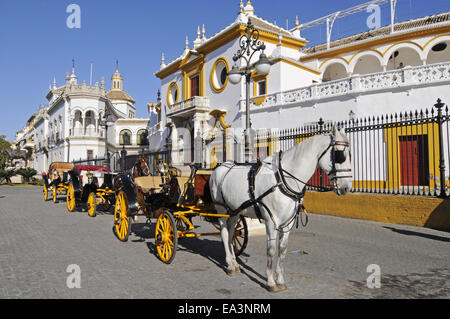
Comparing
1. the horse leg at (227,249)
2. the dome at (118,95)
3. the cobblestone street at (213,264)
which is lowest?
the cobblestone street at (213,264)

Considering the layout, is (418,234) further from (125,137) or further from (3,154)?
(125,137)

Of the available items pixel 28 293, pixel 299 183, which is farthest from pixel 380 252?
pixel 28 293

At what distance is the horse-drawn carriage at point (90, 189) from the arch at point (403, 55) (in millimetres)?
18261

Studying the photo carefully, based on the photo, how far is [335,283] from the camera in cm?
460

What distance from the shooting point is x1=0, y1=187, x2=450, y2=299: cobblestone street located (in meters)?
4.28

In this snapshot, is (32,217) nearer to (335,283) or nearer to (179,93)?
(335,283)

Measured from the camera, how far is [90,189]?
1130 centimetres

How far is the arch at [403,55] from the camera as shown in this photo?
2039 cm

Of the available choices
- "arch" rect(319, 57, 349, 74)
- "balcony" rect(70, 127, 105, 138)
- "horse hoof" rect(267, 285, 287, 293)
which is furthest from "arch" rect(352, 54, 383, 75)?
Result: "balcony" rect(70, 127, 105, 138)

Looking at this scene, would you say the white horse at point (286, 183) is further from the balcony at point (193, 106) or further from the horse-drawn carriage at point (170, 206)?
the balcony at point (193, 106)

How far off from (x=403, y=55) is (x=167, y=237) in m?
22.7

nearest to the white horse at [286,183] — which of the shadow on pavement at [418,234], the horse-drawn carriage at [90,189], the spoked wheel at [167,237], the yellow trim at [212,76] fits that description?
the spoked wheel at [167,237]

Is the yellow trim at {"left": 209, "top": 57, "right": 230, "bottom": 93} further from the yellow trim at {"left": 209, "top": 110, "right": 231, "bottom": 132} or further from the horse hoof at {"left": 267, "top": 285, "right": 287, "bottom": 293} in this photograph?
the horse hoof at {"left": 267, "top": 285, "right": 287, "bottom": 293}

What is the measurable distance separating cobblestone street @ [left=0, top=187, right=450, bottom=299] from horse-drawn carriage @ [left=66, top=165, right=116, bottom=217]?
6.34ft
